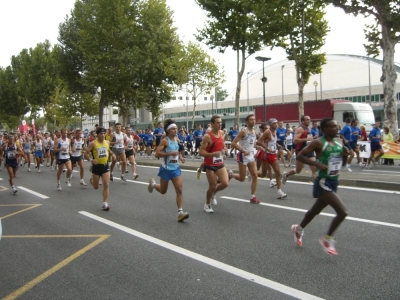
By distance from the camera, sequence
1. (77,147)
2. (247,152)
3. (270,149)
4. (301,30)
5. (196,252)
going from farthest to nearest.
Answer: (301,30) < (77,147) < (270,149) < (247,152) < (196,252)

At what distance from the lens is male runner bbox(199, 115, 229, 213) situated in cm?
823

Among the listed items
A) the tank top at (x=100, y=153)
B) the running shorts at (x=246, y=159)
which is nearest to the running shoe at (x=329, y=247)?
the running shorts at (x=246, y=159)

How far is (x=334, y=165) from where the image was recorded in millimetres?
Result: 5469

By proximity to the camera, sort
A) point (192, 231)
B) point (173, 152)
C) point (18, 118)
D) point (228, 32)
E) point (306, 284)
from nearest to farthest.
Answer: point (306, 284) < point (192, 231) < point (173, 152) < point (228, 32) < point (18, 118)

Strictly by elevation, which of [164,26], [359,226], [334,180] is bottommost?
[359,226]

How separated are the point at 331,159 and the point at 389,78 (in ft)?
58.4

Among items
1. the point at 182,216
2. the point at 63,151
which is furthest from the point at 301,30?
the point at 182,216

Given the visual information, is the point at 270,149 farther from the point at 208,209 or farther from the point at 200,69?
the point at 200,69

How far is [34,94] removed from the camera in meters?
64.9

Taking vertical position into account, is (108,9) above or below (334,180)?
above

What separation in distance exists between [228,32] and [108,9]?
16681 millimetres

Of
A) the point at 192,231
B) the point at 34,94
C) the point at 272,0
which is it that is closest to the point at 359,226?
the point at 192,231

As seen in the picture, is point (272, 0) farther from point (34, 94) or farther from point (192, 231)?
point (34, 94)

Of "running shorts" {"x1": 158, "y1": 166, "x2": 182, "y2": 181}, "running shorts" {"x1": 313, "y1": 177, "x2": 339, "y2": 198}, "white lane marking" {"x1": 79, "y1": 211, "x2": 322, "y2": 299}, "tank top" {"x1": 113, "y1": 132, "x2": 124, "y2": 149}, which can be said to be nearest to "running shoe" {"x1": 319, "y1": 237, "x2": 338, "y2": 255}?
"running shorts" {"x1": 313, "y1": 177, "x2": 339, "y2": 198}
